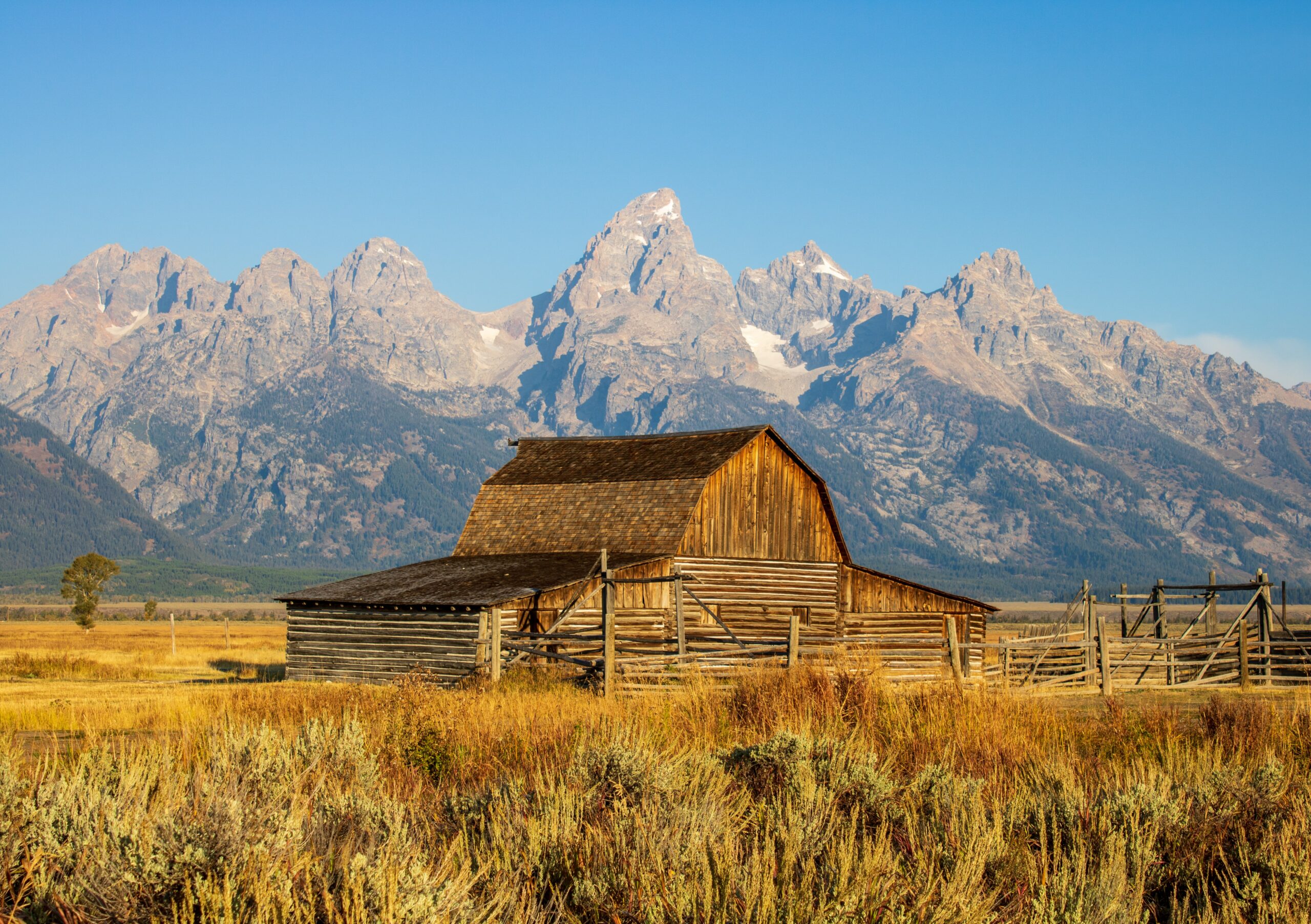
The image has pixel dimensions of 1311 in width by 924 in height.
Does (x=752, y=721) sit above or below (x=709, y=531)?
below

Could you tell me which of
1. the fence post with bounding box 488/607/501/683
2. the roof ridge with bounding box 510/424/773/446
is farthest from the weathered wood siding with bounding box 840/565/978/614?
the fence post with bounding box 488/607/501/683

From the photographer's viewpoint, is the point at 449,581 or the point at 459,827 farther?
the point at 449,581

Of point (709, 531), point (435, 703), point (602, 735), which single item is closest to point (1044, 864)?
point (602, 735)

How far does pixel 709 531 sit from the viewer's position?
32.2m

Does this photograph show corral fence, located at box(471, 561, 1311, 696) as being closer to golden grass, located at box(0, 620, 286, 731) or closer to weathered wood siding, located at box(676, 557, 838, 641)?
weathered wood siding, located at box(676, 557, 838, 641)

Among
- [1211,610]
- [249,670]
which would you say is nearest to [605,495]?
[249,670]

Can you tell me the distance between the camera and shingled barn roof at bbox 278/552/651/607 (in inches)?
1036

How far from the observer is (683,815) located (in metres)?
7.08

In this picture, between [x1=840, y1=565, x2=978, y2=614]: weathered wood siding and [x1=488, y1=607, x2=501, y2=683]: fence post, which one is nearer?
[x1=488, y1=607, x2=501, y2=683]: fence post

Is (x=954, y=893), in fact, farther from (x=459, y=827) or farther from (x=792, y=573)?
(x=792, y=573)

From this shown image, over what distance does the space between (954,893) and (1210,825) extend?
10.5ft

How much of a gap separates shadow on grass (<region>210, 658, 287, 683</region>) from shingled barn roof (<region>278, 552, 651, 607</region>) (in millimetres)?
2246

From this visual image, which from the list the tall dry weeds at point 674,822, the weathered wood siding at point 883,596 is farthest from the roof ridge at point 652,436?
the tall dry weeds at point 674,822

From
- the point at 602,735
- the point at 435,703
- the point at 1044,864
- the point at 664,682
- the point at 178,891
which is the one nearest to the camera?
the point at 178,891
